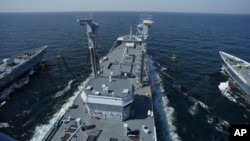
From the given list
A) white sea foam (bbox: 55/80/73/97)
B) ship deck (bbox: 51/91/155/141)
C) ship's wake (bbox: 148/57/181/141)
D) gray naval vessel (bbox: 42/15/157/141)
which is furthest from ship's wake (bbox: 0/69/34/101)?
ship's wake (bbox: 148/57/181/141)

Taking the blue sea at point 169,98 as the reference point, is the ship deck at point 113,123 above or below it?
above

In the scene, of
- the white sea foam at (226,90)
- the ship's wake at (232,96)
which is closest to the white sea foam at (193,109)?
the white sea foam at (226,90)

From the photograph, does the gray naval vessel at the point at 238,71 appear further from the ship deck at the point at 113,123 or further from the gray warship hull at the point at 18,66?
the gray warship hull at the point at 18,66

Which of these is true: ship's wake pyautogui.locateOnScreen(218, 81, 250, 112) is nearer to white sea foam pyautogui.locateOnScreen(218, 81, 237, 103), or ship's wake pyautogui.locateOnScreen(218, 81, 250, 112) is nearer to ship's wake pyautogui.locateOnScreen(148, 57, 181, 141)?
white sea foam pyautogui.locateOnScreen(218, 81, 237, 103)

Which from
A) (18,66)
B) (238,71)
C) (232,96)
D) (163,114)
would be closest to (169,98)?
(163,114)

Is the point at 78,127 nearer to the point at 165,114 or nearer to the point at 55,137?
the point at 55,137

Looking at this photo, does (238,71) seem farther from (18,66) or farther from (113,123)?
(18,66)

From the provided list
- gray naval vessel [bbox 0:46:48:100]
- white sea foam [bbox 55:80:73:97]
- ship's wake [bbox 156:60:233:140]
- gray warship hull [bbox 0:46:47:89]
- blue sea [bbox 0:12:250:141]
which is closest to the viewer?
ship's wake [bbox 156:60:233:140]
